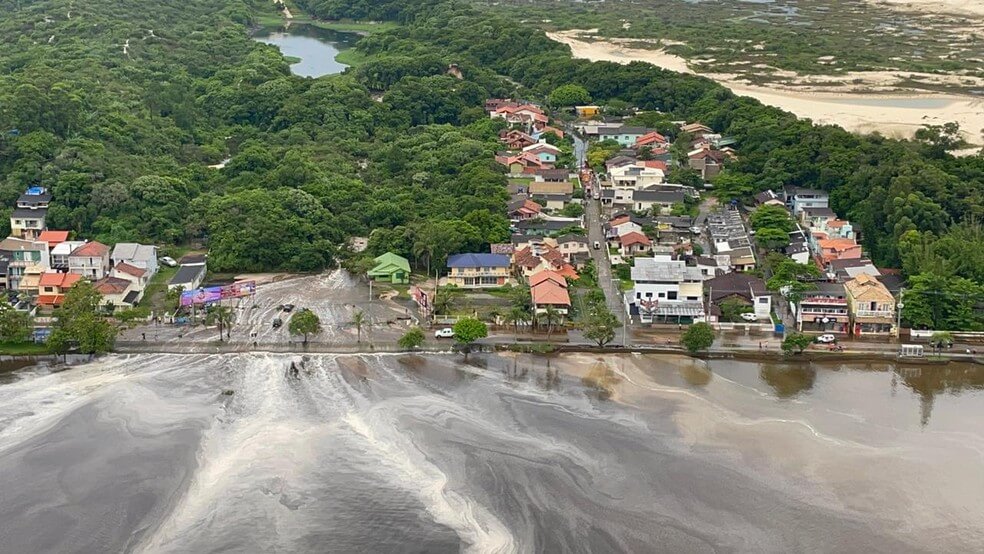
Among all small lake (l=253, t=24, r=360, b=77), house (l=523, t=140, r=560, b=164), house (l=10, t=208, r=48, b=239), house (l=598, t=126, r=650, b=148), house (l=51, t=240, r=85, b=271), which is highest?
small lake (l=253, t=24, r=360, b=77)

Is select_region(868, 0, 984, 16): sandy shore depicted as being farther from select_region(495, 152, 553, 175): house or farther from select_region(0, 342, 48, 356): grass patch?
select_region(0, 342, 48, 356): grass patch

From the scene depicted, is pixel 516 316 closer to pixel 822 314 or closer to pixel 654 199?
pixel 822 314

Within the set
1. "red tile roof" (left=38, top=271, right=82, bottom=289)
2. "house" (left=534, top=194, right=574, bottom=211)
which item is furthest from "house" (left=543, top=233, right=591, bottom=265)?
"red tile roof" (left=38, top=271, right=82, bottom=289)

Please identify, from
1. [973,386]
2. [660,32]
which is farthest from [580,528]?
[660,32]

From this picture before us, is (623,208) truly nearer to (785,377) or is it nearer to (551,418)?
(785,377)

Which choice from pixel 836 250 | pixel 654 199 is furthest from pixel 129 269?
pixel 836 250

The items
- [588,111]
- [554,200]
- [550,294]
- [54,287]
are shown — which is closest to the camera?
[550,294]
